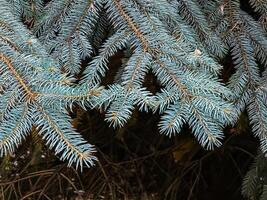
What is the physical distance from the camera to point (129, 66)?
1094 mm

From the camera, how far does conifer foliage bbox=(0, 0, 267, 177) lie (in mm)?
951

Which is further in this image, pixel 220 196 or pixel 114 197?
pixel 220 196

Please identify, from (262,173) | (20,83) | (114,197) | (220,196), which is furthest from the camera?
(220,196)

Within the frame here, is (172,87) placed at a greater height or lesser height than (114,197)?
greater

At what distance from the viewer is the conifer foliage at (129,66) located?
95cm

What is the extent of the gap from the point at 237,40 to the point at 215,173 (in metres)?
1.15

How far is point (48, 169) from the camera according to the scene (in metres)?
2.38

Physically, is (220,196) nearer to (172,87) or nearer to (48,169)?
(48,169)

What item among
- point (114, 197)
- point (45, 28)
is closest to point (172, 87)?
point (45, 28)

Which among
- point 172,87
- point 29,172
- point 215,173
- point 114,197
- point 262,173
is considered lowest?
point 29,172

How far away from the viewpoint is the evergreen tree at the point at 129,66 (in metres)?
0.95

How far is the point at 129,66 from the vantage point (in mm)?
1094

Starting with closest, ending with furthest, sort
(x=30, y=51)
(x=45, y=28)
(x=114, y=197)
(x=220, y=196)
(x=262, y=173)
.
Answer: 1. (x=30, y=51)
2. (x=45, y=28)
3. (x=262, y=173)
4. (x=114, y=197)
5. (x=220, y=196)

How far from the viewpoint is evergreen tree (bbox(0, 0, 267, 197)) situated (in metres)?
0.95
